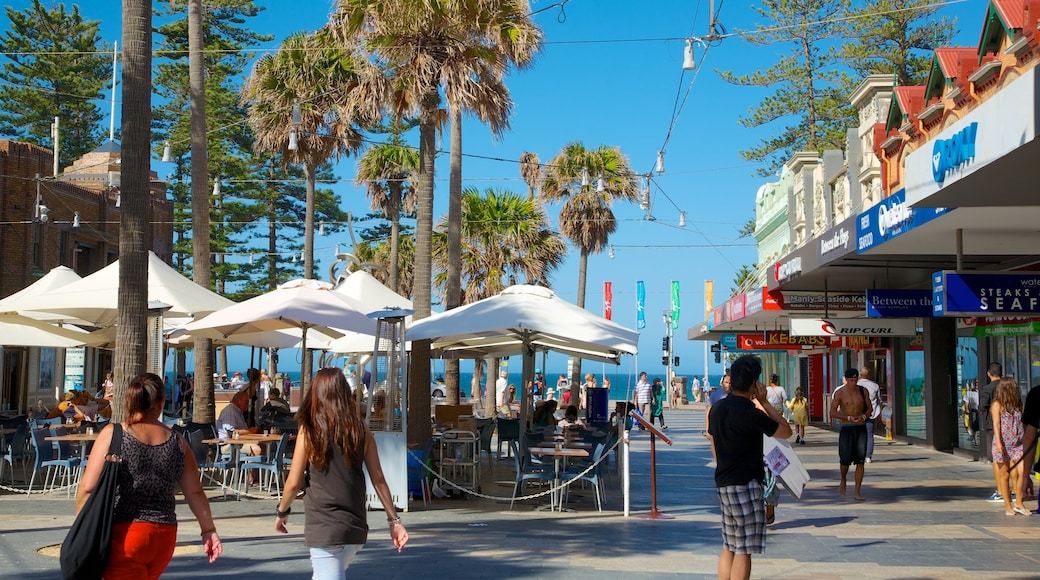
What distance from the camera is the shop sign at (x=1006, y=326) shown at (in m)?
17.9

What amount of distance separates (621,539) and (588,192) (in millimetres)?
26710

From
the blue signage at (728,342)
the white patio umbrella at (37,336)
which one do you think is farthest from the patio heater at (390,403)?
the blue signage at (728,342)

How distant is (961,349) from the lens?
2284 cm

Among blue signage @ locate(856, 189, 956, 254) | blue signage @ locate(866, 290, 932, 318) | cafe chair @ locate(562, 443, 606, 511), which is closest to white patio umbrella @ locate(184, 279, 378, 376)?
cafe chair @ locate(562, 443, 606, 511)

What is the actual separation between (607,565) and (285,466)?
20.1 feet

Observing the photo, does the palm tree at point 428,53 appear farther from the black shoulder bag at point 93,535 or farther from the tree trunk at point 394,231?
the tree trunk at point 394,231

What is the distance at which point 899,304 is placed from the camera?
17766 mm

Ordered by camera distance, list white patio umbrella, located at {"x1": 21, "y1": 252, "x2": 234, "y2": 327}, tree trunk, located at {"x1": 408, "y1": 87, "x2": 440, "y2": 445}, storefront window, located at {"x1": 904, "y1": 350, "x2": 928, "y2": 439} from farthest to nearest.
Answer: storefront window, located at {"x1": 904, "y1": 350, "x2": 928, "y2": 439}
tree trunk, located at {"x1": 408, "y1": 87, "x2": 440, "y2": 445}
white patio umbrella, located at {"x1": 21, "y1": 252, "x2": 234, "y2": 327}

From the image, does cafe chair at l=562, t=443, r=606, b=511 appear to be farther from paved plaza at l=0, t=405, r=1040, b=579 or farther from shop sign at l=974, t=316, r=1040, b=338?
shop sign at l=974, t=316, r=1040, b=338

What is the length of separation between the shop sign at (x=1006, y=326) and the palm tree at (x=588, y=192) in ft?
57.7

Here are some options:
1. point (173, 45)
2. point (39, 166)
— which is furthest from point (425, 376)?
point (173, 45)

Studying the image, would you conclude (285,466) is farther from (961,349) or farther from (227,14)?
(227,14)

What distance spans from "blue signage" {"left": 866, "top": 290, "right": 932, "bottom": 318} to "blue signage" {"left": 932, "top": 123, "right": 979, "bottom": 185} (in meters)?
8.18

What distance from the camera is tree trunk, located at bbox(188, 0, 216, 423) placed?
17859mm
